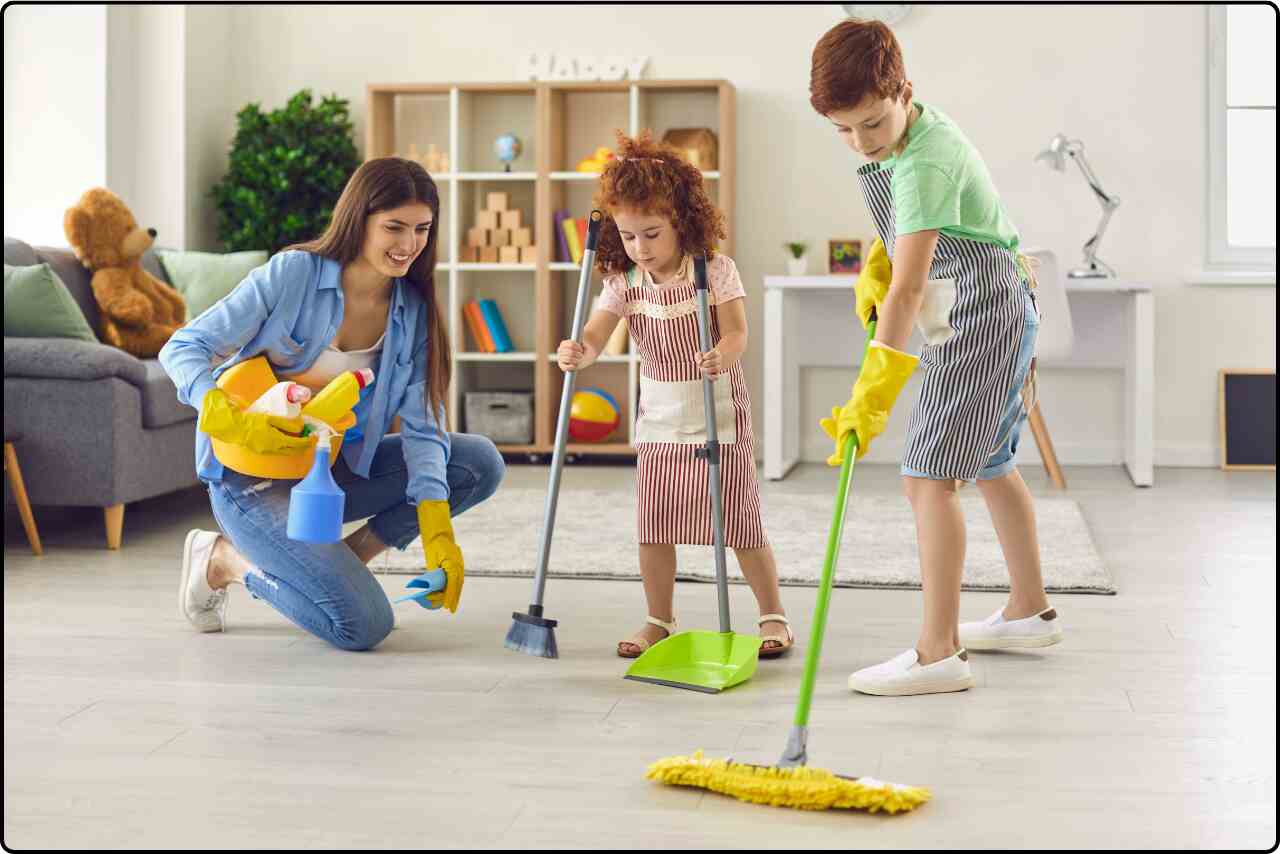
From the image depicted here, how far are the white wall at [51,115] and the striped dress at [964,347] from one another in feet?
12.7

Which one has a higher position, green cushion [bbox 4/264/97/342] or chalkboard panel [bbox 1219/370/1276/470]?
green cushion [bbox 4/264/97/342]

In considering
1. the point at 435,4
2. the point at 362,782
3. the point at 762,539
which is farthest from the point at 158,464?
the point at 435,4

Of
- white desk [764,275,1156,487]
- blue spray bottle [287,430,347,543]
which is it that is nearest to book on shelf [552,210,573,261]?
white desk [764,275,1156,487]

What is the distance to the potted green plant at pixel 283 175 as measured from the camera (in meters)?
5.36

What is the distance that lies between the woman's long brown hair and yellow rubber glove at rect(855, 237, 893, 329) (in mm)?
753

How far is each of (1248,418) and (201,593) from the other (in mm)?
4184

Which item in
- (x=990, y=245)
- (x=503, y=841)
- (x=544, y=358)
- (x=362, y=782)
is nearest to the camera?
(x=503, y=841)

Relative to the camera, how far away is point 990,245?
2.13m

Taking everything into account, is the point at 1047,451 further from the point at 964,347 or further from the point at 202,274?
the point at 202,274

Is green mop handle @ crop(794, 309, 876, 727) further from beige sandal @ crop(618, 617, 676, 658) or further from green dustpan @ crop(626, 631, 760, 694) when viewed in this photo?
beige sandal @ crop(618, 617, 676, 658)

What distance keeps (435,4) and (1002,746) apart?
4564 mm

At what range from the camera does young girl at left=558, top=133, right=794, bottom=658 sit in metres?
2.35

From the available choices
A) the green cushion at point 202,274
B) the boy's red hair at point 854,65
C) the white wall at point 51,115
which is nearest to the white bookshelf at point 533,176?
the green cushion at point 202,274

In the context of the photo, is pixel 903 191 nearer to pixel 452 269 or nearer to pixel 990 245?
pixel 990 245
